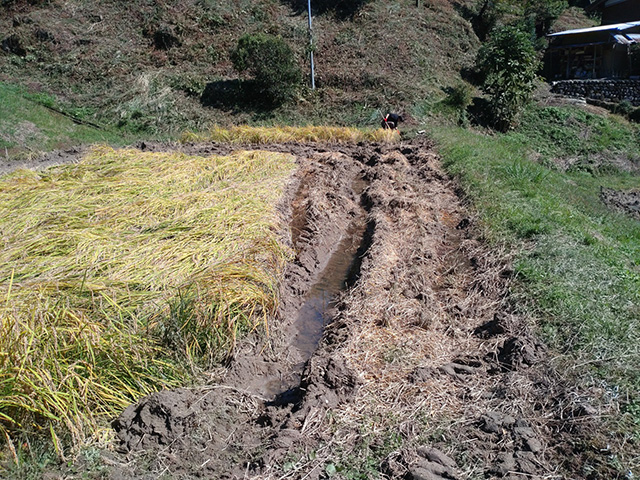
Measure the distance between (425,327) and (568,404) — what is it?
1601 mm

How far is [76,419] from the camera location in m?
3.09

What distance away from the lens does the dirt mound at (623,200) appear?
393 inches

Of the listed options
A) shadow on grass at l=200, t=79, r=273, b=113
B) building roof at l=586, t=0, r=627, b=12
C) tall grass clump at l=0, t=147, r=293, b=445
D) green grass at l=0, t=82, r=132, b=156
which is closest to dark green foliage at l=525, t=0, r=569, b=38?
building roof at l=586, t=0, r=627, b=12

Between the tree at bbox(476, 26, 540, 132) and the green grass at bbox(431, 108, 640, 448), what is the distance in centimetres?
579

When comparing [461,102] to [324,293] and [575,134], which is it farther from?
[324,293]

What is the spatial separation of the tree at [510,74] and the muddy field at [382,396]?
A: 1136 cm

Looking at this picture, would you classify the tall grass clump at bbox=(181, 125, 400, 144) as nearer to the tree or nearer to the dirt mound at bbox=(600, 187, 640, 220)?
the dirt mound at bbox=(600, 187, 640, 220)

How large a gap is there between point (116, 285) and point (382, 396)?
2.44m

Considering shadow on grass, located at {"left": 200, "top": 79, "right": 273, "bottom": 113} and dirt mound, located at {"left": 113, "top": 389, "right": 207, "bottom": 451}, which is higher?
shadow on grass, located at {"left": 200, "top": 79, "right": 273, "bottom": 113}

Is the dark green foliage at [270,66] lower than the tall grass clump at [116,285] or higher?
higher

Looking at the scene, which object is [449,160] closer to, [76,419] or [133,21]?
[76,419]

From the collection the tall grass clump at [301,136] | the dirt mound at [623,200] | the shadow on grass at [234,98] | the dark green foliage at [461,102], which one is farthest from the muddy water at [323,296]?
the shadow on grass at [234,98]

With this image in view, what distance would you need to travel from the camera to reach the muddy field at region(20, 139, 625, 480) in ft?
9.98

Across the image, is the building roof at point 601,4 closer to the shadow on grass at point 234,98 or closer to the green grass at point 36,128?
the shadow on grass at point 234,98
